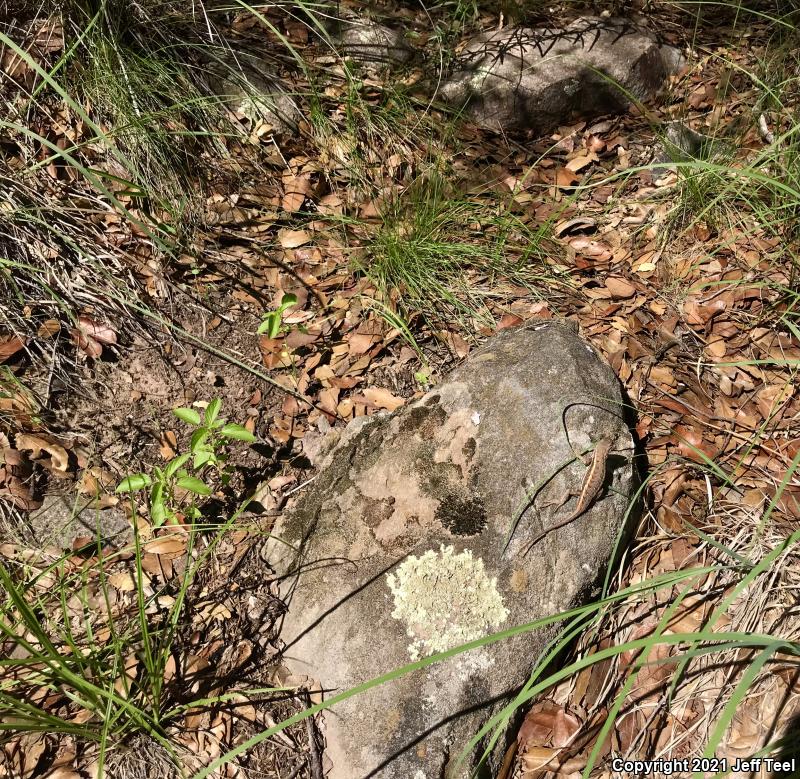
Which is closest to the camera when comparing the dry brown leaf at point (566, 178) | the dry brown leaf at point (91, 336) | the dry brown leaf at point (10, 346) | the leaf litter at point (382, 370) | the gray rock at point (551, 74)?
the leaf litter at point (382, 370)

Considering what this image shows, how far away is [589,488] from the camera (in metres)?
2.02

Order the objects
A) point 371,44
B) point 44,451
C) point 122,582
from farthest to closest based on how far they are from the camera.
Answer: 1. point 371,44
2. point 44,451
3. point 122,582

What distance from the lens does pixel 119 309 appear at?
2715 mm

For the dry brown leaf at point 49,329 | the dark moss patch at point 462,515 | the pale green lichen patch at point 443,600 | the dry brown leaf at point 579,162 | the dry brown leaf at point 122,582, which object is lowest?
the pale green lichen patch at point 443,600

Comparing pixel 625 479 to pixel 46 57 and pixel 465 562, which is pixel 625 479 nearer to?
pixel 465 562

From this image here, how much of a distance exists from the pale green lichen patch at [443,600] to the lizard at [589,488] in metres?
0.19

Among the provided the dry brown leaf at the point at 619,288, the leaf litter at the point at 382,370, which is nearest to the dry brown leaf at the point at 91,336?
the leaf litter at the point at 382,370

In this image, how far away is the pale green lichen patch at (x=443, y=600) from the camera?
1950 millimetres

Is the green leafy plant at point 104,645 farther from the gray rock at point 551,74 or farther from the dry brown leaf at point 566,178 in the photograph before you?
the gray rock at point 551,74

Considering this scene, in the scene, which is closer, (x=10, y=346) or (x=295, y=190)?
(x=10, y=346)

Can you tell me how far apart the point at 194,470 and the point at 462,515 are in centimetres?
108

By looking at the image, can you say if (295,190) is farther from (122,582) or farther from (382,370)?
(122,582)

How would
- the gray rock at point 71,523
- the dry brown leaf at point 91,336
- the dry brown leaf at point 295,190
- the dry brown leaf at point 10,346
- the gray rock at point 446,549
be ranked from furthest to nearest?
the dry brown leaf at point 295,190 < the dry brown leaf at point 91,336 < the dry brown leaf at point 10,346 < the gray rock at point 71,523 < the gray rock at point 446,549

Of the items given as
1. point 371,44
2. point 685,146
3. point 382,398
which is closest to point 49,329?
point 382,398
